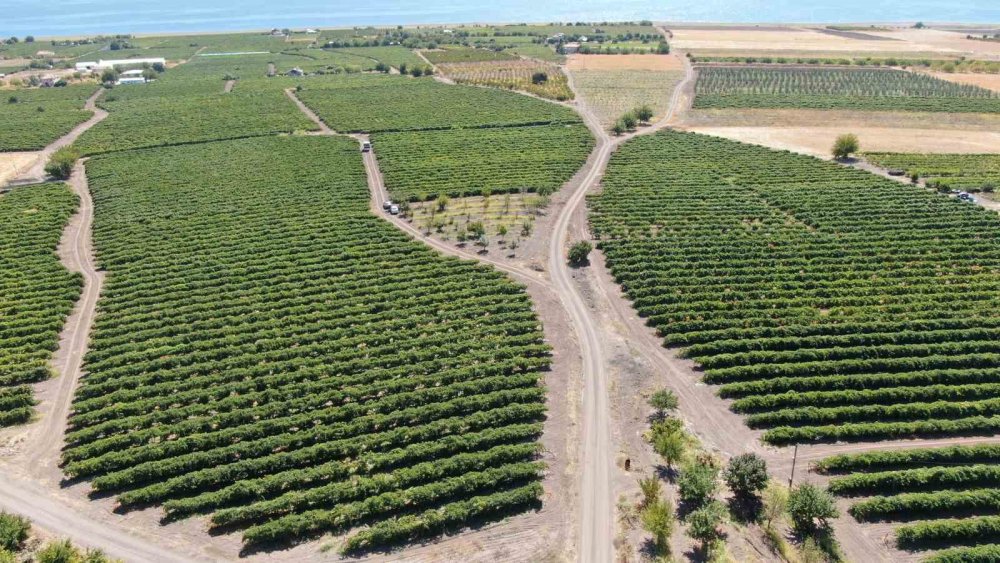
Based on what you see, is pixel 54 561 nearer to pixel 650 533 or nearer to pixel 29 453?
pixel 29 453

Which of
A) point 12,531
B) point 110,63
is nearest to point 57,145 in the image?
point 110,63

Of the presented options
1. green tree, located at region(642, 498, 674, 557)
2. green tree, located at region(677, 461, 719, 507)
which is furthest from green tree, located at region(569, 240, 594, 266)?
green tree, located at region(642, 498, 674, 557)

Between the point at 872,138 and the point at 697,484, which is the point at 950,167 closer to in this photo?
the point at 872,138

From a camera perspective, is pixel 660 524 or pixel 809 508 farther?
pixel 809 508

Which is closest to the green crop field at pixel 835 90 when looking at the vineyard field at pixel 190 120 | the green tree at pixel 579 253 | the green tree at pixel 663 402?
the green tree at pixel 579 253

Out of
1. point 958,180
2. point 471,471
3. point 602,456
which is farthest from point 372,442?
point 958,180

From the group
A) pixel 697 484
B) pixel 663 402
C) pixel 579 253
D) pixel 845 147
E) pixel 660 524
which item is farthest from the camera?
pixel 845 147
